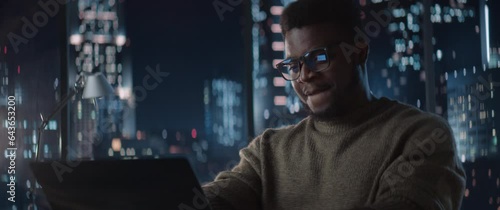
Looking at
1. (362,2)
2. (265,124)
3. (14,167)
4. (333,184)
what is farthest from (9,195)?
(333,184)

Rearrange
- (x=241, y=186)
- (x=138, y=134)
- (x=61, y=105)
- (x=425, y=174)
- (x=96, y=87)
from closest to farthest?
(x=425, y=174) → (x=241, y=186) → (x=96, y=87) → (x=61, y=105) → (x=138, y=134)

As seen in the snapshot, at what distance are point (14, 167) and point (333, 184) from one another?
351cm

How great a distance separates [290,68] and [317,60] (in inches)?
3.3

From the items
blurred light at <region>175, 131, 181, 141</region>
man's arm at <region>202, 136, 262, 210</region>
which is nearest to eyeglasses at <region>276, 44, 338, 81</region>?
man's arm at <region>202, 136, 262, 210</region>

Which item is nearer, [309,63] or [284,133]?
[309,63]

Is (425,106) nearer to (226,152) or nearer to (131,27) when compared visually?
(226,152)

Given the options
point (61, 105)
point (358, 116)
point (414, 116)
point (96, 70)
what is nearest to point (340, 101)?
point (358, 116)

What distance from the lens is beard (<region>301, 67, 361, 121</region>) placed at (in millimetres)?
1480

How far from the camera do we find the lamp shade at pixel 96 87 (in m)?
3.87

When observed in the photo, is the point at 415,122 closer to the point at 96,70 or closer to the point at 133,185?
the point at 133,185

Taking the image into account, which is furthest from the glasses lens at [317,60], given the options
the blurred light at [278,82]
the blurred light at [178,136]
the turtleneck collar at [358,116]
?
the blurred light at [178,136]

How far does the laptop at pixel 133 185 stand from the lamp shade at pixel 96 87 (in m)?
2.71

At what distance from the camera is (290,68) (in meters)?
1.51

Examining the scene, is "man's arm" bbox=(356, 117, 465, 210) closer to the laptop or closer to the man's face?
the man's face
